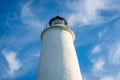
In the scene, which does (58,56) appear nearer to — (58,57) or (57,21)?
(58,57)

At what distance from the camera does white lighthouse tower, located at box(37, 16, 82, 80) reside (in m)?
11.4

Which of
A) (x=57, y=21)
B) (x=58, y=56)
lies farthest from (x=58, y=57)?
(x=57, y=21)

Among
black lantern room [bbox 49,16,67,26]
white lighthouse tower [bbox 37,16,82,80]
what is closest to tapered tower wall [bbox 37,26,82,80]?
white lighthouse tower [bbox 37,16,82,80]

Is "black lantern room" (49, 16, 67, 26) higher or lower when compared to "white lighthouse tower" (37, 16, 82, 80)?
higher

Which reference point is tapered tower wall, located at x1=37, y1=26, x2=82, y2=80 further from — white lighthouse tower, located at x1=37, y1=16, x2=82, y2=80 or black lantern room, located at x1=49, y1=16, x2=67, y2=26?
black lantern room, located at x1=49, y1=16, x2=67, y2=26

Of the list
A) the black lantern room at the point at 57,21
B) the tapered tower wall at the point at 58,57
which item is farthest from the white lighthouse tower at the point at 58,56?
the black lantern room at the point at 57,21

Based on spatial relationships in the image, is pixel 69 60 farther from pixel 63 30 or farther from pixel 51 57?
pixel 63 30

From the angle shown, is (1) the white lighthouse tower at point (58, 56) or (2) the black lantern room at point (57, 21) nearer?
(1) the white lighthouse tower at point (58, 56)

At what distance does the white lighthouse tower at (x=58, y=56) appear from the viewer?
11438 millimetres

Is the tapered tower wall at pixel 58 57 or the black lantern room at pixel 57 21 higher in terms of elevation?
the black lantern room at pixel 57 21

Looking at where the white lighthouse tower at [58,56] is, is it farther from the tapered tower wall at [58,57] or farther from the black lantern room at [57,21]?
the black lantern room at [57,21]

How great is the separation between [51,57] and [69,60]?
3.32 ft

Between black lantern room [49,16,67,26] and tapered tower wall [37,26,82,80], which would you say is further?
black lantern room [49,16,67,26]

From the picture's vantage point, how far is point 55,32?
13422 mm
